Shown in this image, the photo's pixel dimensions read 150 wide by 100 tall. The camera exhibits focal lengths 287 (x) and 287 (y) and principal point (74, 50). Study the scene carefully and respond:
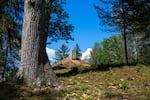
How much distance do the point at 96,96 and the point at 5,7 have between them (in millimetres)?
14138

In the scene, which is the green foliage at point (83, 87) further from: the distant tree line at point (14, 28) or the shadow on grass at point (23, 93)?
the distant tree line at point (14, 28)

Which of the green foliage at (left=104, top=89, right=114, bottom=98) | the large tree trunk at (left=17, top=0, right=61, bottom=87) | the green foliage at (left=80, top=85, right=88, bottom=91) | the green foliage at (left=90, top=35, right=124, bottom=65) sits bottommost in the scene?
the green foliage at (left=104, top=89, right=114, bottom=98)

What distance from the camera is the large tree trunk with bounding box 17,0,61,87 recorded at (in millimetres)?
7578

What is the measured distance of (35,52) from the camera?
305 inches

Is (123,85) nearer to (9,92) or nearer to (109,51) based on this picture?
(9,92)

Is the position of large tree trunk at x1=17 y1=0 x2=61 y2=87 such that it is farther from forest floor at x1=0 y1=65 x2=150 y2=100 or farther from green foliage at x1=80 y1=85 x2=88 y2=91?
green foliage at x1=80 y1=85 x2=88 y2=91

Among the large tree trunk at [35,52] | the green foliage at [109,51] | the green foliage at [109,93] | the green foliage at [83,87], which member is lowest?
the green foliage at [109,93]

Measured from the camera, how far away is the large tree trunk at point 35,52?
7578mm

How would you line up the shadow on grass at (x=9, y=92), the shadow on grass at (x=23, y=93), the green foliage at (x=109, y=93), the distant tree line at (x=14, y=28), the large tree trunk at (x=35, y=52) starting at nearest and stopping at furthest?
1. the green foliage at (x=109, y=93)
2. the shadow on grass at (x=23, y=93)
3. the shadow on grass at (x=9, y=92)
4. the large tree trunk at (x=35, y=52)
5. the distant tree line at (x=14, y=28)

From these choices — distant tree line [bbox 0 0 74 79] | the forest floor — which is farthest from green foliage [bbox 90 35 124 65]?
the forest floor

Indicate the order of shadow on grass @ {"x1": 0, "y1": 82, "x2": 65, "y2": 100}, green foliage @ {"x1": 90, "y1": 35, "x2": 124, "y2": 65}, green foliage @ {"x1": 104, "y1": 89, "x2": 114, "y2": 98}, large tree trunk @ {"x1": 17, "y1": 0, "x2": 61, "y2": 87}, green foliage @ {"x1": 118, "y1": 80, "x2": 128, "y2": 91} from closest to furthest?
green foliage @ {"x1": 104, "y1": 89, "x2": 114, "y2": 98} → shadow on grass @ {"x1": 0, "y1": 82, "x2": 65, "y2": 100} → green foliage @ {"x1": 118, "y1": 80, "x2": 128, "y2": 91} → large tree trunk @ {"x1": 17, "y1": 0, "x2": 61, "y2": 87} → green foliage @ {"x1": 90, "y1": 35, "x2": 124, "y2": 65}

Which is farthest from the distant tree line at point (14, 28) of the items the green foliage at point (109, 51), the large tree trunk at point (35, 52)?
the green foliage at point (109, 51)

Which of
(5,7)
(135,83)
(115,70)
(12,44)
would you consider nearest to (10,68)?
(12,44)

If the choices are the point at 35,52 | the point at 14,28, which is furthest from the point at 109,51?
the point at 35,52
